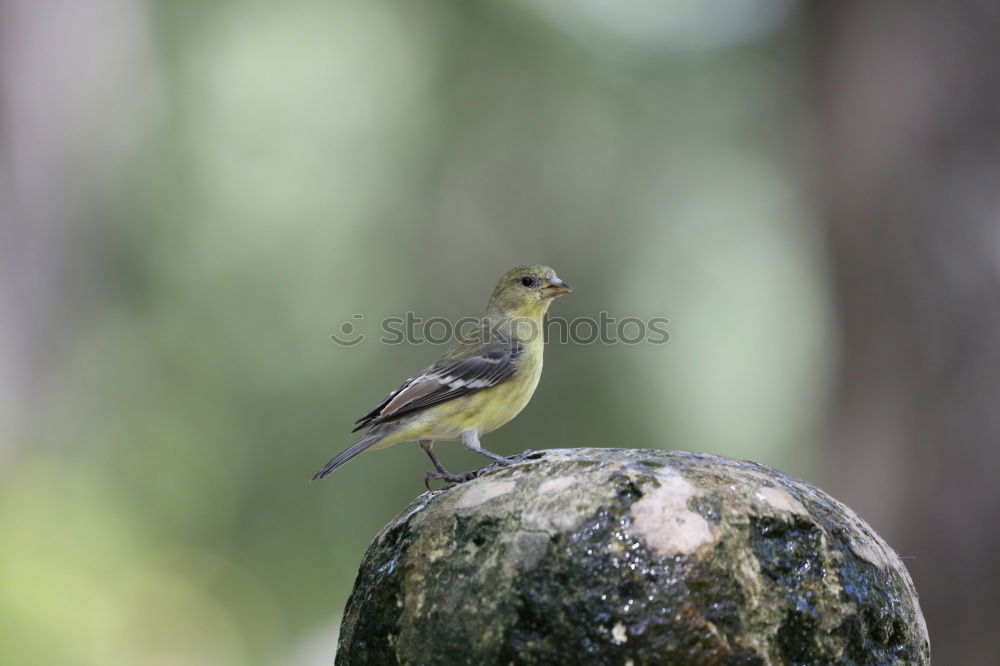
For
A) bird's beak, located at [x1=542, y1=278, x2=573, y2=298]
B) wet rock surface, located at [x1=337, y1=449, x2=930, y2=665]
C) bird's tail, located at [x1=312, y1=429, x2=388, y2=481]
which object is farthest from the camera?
bird's beak, located at [x1=542, y1=278, x2=573, y2=298]

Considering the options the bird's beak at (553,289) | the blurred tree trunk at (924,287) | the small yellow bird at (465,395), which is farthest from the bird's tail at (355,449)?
the blurred tree trunk at (924,287)

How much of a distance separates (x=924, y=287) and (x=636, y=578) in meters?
4.74

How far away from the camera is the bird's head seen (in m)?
5.38

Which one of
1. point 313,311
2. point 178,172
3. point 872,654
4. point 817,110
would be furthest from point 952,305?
point 178,172

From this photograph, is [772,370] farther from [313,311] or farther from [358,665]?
[358,665]

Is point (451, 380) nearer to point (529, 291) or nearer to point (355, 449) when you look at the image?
point (355, 449)

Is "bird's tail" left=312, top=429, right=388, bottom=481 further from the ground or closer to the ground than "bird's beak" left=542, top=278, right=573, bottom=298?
closer to the ground

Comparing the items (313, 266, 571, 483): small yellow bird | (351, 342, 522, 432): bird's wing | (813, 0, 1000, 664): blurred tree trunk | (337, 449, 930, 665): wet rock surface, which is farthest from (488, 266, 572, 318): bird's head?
(813, 0, 1000, 664): blurred tree trunk

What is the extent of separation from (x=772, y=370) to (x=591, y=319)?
210 cm

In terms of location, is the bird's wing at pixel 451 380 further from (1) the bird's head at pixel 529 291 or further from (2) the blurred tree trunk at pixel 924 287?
(2) the blurred tree trunk at pixel 924 287

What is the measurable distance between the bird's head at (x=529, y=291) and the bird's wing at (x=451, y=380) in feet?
1.57

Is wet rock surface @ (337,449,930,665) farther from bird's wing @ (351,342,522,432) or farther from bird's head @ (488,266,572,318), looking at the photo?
bird's head @ (488,266,572,318)

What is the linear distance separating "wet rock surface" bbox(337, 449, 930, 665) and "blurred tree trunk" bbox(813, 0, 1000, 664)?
3.47 meters

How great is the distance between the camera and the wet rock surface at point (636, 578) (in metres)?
2.49
